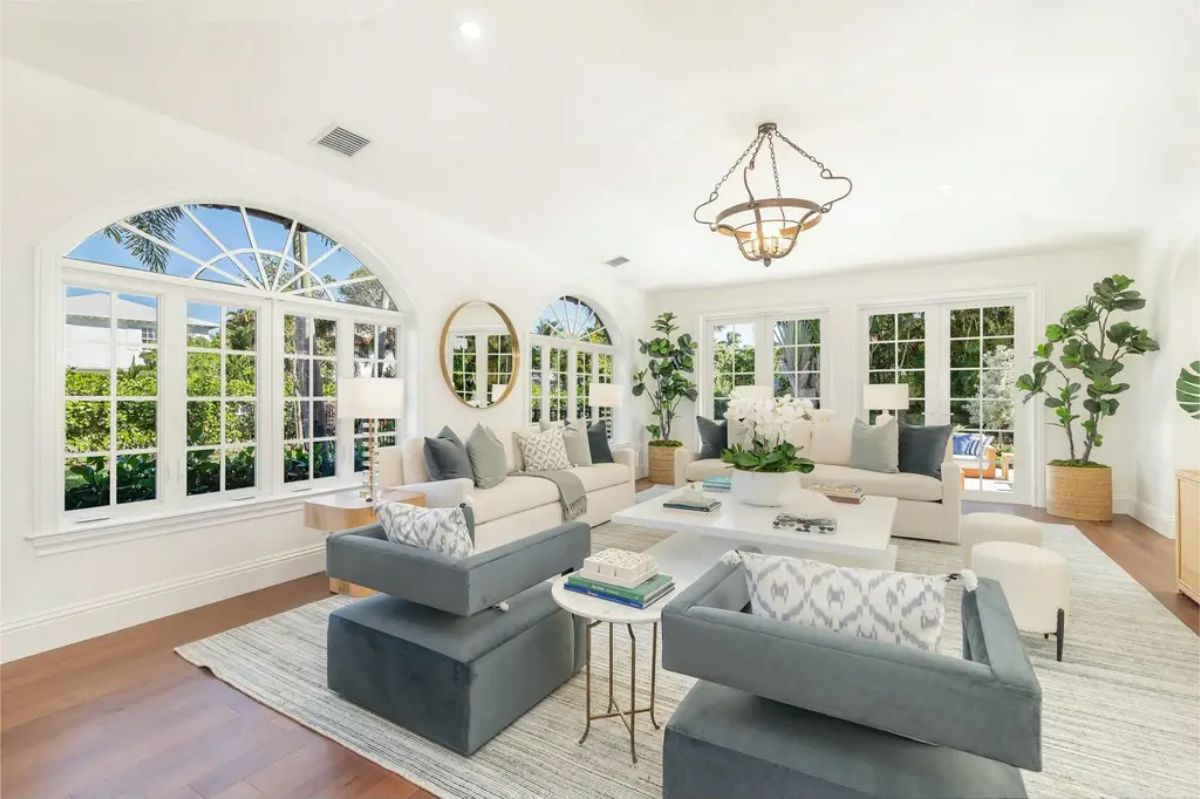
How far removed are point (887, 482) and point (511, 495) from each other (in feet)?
10.1

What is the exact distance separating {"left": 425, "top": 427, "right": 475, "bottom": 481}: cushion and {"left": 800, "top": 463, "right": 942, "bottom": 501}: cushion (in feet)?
8.73

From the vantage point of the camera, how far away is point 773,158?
3.91 meters

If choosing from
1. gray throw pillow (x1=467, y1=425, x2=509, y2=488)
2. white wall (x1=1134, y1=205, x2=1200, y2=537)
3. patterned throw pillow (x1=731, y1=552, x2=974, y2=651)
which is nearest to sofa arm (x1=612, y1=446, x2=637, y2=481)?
gray throw pillow (x1=467, y1=425, x2=509, y2=488)

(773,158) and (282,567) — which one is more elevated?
(773,158)

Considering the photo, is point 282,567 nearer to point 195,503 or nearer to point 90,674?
point 195,503

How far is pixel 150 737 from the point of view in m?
2.09

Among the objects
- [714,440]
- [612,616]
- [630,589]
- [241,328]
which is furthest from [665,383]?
[612,616]

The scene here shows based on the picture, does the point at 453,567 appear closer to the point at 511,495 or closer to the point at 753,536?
the point at 753,536

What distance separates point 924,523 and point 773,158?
3104mm

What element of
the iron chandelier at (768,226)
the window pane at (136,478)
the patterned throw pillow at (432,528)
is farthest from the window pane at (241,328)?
the iron chandelier at (768,226)

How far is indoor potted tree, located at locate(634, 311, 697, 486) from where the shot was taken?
7.46 metres

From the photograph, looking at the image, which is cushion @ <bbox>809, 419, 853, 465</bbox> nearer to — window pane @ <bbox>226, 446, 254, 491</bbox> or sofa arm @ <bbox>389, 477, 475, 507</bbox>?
sofa arm @ <bbox>389, 477, 475, 507</bbox>

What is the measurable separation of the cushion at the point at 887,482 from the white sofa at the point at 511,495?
5.74ft

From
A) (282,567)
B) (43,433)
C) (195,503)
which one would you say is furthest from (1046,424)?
(43,433)
